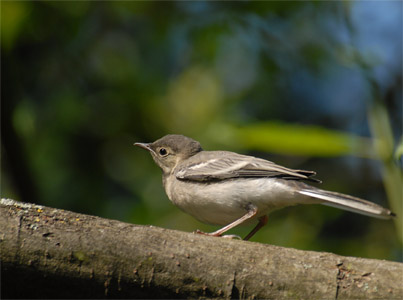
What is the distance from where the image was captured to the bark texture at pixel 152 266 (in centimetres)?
296

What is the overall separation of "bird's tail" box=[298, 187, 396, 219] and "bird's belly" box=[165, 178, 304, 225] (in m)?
0.21

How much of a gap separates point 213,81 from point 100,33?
6.81 feet

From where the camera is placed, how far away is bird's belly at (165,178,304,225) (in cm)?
475

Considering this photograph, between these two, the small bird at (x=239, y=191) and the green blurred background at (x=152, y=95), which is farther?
the green blurred background at (x=152, y=95)

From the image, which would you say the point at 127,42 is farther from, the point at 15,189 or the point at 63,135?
the point at 15,189

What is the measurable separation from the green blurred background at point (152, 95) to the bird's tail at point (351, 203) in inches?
64.3

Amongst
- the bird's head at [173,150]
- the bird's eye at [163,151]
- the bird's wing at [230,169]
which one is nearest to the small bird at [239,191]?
the bird's wing at [230,169]

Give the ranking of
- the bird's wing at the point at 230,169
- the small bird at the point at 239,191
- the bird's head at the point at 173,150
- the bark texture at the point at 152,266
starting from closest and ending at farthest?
1. the bark texture at the point at 152,266
2. the small bird at the point at 239,191
3. the bird's wing at the point at 230,169
4. the bird's head at the point at 173,150

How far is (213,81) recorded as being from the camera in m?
8.08

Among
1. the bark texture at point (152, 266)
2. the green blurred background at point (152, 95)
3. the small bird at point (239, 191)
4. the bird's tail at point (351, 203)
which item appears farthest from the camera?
the green blurred background at point (152, 95)

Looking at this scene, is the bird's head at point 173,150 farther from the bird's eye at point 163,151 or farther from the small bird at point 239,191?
the small bird at point 239,191

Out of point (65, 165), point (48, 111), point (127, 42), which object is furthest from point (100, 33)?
point (65, 165)

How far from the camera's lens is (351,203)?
4273mm

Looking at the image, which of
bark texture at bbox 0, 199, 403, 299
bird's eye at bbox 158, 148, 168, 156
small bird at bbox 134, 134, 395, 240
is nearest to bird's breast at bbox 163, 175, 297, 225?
small bird at bbox 134, 134, 395, 240
